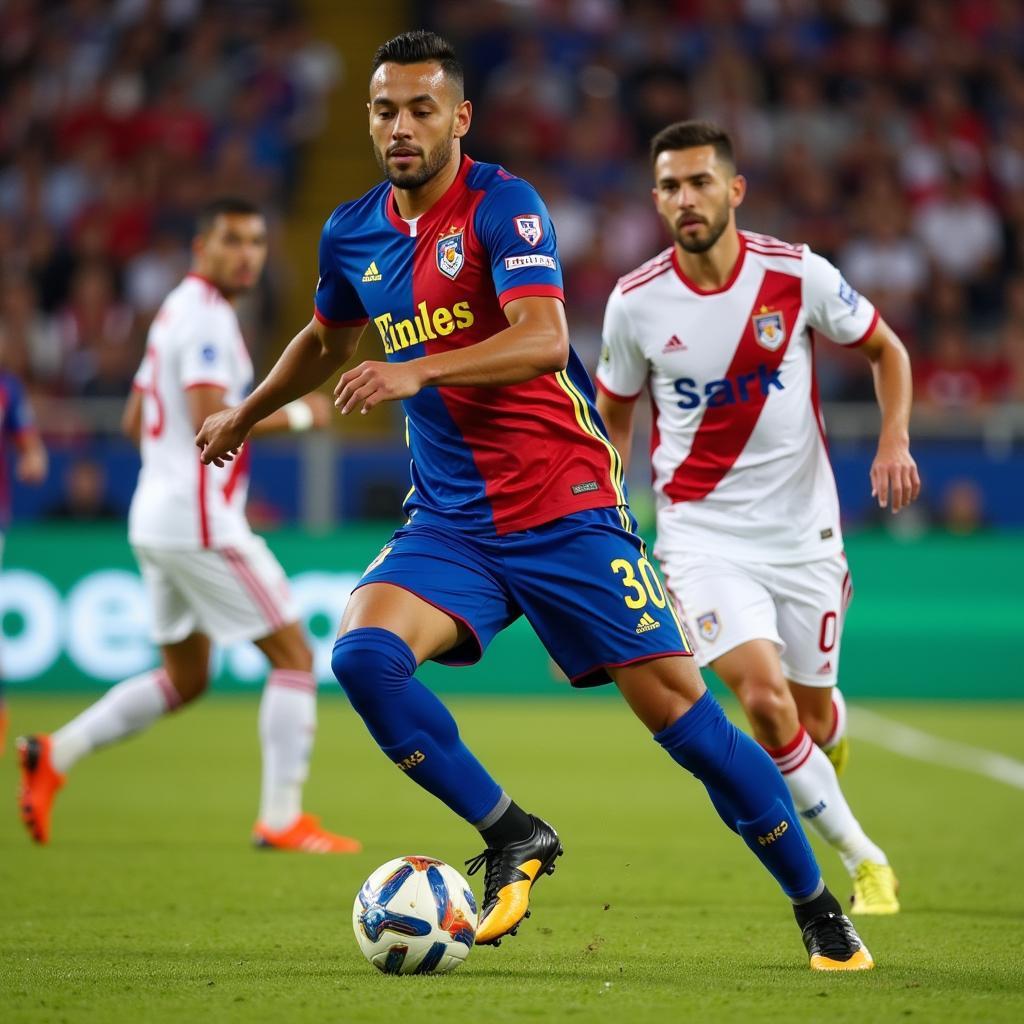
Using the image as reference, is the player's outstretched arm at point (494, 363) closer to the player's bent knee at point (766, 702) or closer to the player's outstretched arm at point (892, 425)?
the player's outstretched arm at point (892, 425)

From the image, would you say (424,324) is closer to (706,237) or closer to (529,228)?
(529,228)

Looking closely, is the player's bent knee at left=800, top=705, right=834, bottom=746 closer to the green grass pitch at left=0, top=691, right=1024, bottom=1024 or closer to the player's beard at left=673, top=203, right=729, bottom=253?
the green grass pitch at left=0, top=691, right=1024, bottom=1024

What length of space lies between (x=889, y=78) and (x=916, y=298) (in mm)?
3597

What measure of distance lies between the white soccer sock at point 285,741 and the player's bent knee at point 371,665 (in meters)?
3.21

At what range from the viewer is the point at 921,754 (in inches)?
449

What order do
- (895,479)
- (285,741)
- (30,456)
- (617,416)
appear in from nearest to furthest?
(895,479) → (617,416) → (285,741) → (30,456)

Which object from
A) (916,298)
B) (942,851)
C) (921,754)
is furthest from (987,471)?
(942,851)

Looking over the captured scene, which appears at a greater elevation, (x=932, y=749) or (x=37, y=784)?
(x=37, y=784)

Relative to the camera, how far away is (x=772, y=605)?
20.5 feet

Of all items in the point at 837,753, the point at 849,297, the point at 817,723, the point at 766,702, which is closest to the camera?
the point at 766,702

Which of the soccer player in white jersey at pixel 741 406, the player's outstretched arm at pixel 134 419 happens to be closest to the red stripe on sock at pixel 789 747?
the soccer player in white jersey at pixel 741 406

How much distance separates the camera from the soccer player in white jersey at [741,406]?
624cm

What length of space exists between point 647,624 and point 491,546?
47 cm

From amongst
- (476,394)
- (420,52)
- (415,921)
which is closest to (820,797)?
(415,921)
